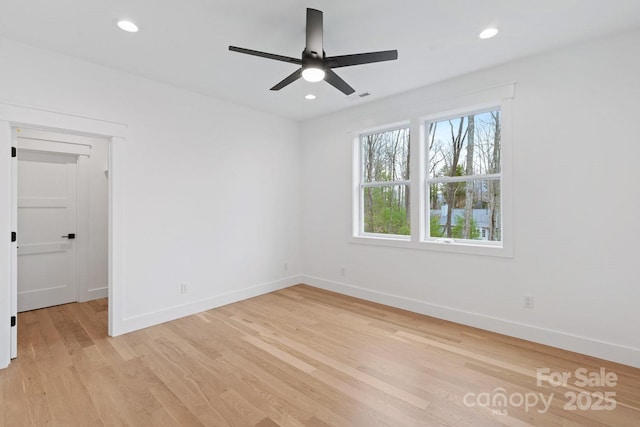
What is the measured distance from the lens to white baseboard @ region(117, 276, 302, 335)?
3.31 meters

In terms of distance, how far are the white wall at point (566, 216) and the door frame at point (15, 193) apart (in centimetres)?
351

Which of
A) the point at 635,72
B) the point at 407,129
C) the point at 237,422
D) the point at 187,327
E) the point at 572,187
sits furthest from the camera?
the point at 407,129

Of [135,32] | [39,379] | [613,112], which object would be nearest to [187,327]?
[39,379]

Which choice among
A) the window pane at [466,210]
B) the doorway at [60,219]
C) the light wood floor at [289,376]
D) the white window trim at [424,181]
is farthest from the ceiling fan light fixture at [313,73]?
the doorway at [60,219]

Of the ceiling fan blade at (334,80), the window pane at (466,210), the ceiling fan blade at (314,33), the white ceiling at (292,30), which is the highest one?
the white ceiling at (292,30)

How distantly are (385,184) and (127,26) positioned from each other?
3.35 meters

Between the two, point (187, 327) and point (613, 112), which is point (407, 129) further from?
point (187, 327)

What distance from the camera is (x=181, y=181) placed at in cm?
372

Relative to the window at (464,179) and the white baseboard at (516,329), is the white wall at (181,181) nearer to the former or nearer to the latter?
the white baseboard at (516,329)

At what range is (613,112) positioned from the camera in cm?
260

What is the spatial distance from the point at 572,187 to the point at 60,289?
626 centimetres

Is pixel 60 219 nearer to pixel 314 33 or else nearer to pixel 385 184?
pixel 314 33

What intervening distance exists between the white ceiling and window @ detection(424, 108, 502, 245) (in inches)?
26.5

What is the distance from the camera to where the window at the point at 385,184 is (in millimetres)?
4172
